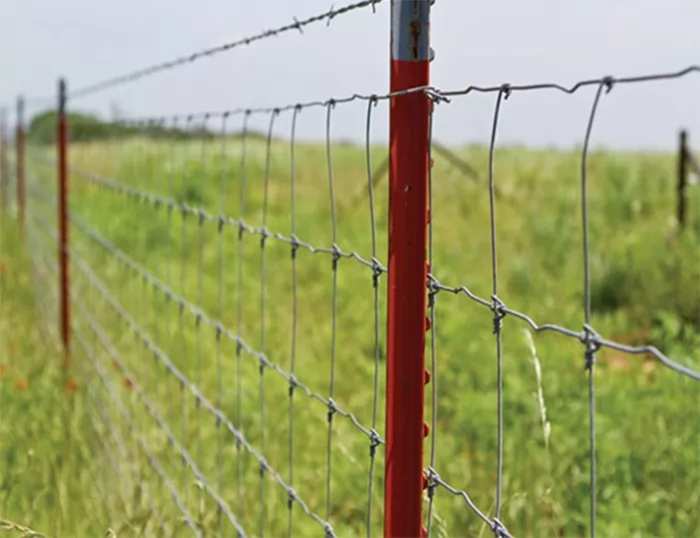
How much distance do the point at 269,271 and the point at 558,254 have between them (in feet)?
7.10

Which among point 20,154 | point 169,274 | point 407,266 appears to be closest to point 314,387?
point 169,274

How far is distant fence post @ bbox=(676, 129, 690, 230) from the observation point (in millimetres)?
8164

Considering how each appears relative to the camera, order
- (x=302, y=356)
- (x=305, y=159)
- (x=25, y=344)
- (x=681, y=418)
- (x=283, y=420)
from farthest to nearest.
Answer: (x=305, y=159), (x=25, y=344), (x=302, y=356), (x=283, y=420), (x=681, y=418)

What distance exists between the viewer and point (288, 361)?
205 inches

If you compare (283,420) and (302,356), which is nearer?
(283,420)

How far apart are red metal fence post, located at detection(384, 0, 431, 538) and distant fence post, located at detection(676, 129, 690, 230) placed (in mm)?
6916

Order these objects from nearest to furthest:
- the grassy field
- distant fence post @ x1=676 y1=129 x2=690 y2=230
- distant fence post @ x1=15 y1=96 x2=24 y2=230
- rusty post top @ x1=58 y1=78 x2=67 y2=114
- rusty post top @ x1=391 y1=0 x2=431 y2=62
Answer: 1. rusty post top @ x1=391 y1=0 x2=431 y2=62
2. the grassy field
3. rusty post top @ x1=58 y1=78 x2=67 y2=114
4. distant fence post @ x1=676 y1=129 x2=690 y2=230
5. distant fence post @ x1=15 y1=96 x2=24 y2=230

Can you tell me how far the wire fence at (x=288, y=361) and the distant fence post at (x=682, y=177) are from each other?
0.17 metres

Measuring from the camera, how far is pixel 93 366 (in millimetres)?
4906

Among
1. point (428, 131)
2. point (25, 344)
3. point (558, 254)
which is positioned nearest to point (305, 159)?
point (558, 254)

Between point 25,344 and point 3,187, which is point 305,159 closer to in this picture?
point 3,187

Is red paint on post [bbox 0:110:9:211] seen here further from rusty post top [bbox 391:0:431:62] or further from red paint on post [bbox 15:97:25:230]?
rusty post top [bbox 391:0:431:62]

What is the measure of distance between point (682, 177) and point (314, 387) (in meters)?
4.80

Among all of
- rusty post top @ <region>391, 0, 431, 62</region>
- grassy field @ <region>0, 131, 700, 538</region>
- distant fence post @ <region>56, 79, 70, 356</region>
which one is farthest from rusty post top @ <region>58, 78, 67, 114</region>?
rusty post top @ <region>391, 0, 431, 62</region>
